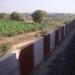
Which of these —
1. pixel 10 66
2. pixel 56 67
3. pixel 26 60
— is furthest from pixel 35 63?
pixel 10 66

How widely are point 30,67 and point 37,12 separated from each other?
200 ft

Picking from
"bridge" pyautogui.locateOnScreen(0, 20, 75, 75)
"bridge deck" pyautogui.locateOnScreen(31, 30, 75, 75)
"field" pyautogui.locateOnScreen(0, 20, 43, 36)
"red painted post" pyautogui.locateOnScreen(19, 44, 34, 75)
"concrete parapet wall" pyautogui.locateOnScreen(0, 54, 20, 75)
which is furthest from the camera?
"field" pyautogui.locateOnScreen(0, 20, 43, 36)

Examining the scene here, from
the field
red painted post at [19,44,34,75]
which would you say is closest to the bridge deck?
red painted post at [19,44,34,75]

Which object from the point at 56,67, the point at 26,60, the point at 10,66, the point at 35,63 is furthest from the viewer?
the point at 56,67

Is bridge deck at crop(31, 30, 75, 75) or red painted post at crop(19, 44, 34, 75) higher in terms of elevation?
red painted post at crop(19, 44, 34, 75)

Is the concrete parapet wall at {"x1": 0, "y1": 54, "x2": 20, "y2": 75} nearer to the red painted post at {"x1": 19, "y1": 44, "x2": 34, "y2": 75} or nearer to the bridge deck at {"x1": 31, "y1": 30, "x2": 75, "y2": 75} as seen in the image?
the red painted post at {"x1": 19, "y1": 44, "x2": 34, "y2": 75}

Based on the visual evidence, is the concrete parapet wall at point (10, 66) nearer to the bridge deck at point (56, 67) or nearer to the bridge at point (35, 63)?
the bridge at point (35, 63)

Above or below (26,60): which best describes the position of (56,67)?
below

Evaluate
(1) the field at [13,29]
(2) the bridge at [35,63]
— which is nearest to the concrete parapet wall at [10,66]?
(2) the bridge at [35,63]

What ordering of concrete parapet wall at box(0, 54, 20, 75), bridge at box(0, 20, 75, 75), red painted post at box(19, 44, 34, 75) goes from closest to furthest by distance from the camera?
concrete parapet wall at box(0, 54, 20, 75), bridge at box(0, 20, 75, 75), red painted post at box(19, 44, 34, 75)

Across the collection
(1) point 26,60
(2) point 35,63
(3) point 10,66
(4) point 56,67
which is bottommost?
(4) point 56,67

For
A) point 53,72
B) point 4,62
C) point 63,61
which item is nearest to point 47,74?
point 53,72

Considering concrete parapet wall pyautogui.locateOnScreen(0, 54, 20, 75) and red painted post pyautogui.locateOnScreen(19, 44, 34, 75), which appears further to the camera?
red painted post pyautogui.locateOnScreen(19, 44, 34, 75)

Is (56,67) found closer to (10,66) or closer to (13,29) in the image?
(10,66)
